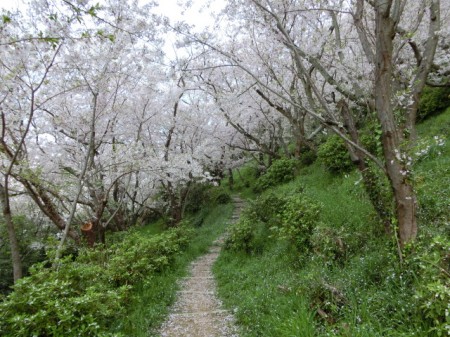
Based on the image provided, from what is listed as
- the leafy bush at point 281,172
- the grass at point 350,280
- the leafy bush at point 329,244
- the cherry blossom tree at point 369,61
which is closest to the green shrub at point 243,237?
the grass at point 350,280

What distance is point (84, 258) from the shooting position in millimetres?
6293

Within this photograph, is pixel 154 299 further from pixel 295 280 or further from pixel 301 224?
pixel 301 224

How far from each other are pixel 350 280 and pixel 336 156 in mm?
6977

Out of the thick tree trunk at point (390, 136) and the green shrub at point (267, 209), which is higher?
the thick tree trunk at point (390, 136)

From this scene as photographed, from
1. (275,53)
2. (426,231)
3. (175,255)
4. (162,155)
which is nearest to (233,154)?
(162,155)

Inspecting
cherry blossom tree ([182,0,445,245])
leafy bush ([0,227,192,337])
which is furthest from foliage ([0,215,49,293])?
cherry blossom tree ([182,0,445,245])

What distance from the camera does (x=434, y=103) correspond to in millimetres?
11336

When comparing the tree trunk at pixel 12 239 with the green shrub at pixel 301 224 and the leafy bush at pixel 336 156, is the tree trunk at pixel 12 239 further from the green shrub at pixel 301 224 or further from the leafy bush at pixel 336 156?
the leafy bush at pixel 336 156

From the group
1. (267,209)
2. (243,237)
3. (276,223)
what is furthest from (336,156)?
(243,237)

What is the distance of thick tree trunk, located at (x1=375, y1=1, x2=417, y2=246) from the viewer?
3.37 metres

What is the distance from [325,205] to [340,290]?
12.5 ft

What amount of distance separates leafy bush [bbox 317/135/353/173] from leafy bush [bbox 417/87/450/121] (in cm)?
383

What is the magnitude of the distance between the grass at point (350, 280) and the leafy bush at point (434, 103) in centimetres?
498

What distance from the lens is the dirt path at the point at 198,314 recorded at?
4.24 meters
